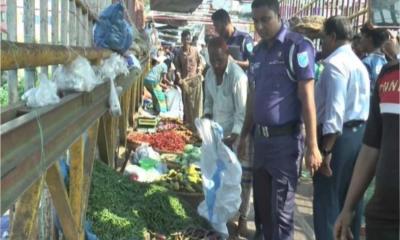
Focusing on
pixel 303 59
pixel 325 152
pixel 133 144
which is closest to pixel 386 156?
pixel 303 59

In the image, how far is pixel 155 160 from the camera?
6.30 metres

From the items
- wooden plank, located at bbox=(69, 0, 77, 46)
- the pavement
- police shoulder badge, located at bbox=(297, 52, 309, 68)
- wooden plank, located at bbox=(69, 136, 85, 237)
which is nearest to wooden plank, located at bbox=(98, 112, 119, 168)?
wooden plank, located at bbox=(69, 0, 77, 46)

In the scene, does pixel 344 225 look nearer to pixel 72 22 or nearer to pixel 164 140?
pixel 72 22

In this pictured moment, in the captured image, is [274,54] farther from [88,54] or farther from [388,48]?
[388,48]

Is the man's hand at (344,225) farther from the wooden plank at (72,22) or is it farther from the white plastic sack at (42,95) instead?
the wooden plank at (72,22)

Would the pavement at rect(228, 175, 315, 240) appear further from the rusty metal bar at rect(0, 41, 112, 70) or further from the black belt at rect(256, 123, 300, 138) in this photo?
the rusty metal bar at rect(0, 41, 112, 70)

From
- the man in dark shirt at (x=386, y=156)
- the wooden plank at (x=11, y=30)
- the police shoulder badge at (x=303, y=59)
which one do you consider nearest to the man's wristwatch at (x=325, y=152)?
the police shoulder badge at (x=303, y=59)

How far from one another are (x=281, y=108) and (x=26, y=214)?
7.46 feet

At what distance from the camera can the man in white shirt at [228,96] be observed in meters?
4.80

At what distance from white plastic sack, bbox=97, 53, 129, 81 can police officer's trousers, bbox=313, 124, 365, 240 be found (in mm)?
1717

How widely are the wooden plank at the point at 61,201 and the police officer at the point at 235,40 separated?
4414 mm

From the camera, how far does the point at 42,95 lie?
5.92 ft

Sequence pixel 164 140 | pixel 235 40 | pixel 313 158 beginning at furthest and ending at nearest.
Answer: pixel 164 140 < pixel 235 40 < pixel 313 158

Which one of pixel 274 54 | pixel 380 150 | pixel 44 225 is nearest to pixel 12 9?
pixel 44 225
